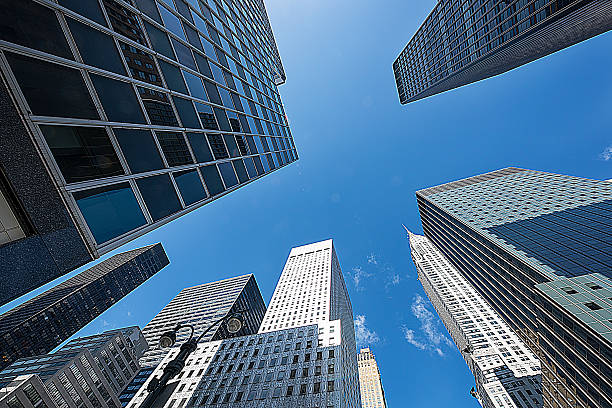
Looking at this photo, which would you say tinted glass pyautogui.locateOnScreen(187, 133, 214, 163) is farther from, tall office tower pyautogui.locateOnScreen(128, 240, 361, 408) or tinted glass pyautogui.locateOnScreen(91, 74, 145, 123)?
tall office tower pyautogui.locateOnScreen(128, 240, 361, 408)

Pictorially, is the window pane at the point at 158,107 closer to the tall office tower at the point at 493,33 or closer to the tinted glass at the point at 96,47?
the tinted glass at the point at 96,47

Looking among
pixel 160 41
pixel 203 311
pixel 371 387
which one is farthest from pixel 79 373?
pixel 371 387

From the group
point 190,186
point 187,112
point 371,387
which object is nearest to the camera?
point 190,186

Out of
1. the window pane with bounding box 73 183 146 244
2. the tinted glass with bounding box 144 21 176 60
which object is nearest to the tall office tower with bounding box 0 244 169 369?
the window pane with bounding box 73 183 146 244

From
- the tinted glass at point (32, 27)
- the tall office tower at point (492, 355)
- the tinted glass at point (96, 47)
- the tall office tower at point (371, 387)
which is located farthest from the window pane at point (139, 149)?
the tall office tower at point (371, 387)

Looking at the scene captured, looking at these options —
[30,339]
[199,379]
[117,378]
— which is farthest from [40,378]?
[30,339]

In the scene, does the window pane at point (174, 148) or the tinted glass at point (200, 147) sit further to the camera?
the tinted glass at point (200, 147)

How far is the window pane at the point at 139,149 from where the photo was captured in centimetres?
1073

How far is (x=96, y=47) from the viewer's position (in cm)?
1031

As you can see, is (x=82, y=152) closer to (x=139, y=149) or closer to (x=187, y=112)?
(x=139, y=149)

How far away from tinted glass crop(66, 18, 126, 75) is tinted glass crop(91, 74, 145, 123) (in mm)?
565

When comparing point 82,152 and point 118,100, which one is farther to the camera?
point 118,100

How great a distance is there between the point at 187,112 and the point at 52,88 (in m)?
7.80

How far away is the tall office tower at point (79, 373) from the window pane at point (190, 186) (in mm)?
70083
